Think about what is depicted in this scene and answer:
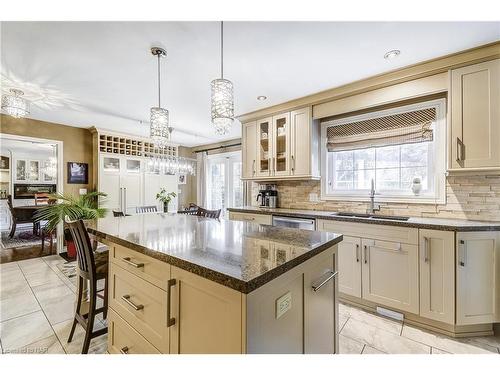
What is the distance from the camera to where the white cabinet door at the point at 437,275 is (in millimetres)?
1952

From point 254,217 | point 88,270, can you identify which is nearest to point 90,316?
point 88,270

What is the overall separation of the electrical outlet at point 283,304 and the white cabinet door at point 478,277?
1.77m

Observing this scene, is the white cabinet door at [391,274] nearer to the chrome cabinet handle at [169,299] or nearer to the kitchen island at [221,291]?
the kitchen island at [221,291]

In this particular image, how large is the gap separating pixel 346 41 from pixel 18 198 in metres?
8.55

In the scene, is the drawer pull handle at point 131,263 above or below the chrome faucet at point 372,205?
below

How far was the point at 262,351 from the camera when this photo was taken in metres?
0.89

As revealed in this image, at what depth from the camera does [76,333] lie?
6.65ft

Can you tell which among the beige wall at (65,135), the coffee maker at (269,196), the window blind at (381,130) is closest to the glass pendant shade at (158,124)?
the coffee maker at (269,196)

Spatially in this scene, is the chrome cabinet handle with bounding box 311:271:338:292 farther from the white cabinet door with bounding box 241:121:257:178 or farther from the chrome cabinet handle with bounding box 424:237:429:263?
the white cabinet door with bounding box 241:121:257:178

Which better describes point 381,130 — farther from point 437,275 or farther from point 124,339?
point 124,339

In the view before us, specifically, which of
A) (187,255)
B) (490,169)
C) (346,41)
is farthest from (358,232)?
(187,255)

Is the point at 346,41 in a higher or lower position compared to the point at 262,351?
higher
